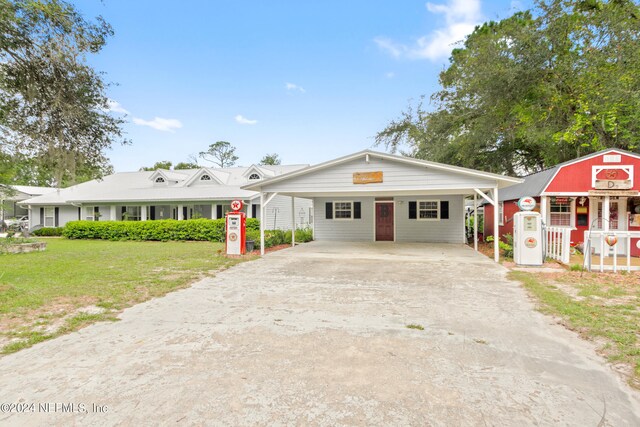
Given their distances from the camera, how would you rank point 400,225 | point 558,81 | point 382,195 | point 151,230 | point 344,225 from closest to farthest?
1. point 382,195
2. point 558,81
3. point 400,225
4. point 344,225
5. point 151,230

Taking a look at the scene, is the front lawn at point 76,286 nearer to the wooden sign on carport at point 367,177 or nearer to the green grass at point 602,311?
the wooden sign on carport at point 367,177

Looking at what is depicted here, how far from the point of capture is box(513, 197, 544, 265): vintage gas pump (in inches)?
349

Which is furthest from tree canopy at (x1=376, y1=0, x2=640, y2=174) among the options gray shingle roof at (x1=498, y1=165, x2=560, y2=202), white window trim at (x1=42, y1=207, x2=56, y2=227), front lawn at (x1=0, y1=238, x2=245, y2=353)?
white window trim at (x1=42, y1=207, x2=56, y2=227)

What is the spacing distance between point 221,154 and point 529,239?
42695 millimetres

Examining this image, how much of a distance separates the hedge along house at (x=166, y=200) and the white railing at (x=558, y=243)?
41.9ft

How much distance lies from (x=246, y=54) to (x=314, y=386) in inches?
587

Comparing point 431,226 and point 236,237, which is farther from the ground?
point 431,226

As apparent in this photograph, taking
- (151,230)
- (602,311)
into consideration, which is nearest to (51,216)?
(151,230)

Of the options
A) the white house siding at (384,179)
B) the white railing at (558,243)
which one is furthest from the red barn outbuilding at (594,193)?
the white house siding at (384,179)

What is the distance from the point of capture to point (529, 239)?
8.94 metres

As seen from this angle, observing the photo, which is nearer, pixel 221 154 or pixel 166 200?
pixel 166 200

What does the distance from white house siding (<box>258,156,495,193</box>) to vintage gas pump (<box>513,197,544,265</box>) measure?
1.37 m

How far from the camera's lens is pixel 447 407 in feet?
8.10

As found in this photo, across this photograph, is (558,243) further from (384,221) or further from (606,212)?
(384,221)
